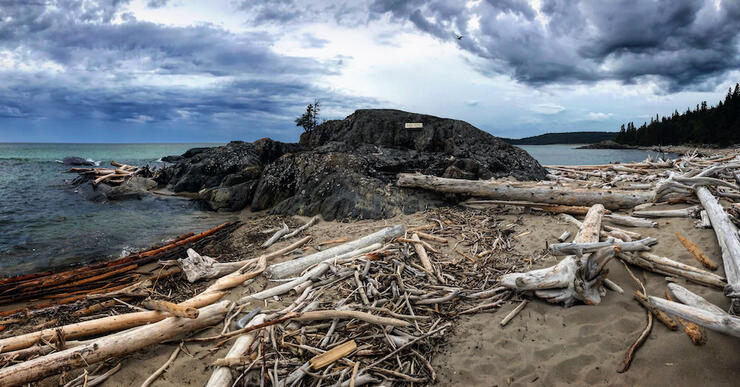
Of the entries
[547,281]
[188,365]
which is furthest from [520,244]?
[188,365]

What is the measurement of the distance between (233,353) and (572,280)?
4.11 meters

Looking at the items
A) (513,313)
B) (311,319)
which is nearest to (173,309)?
(311,319)

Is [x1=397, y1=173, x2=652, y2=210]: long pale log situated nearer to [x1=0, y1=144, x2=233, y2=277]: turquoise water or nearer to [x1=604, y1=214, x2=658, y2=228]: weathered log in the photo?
[x1=604, y1=214, x2=658, y2=228]: weathered log

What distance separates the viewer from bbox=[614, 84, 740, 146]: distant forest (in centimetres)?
6341

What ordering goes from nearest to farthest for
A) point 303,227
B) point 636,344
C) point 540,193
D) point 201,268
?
point 636,344 → point 201,268 → point 540,193 → point 303,227

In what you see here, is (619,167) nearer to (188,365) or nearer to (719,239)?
(719,239)

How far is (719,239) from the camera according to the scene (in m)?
4.77

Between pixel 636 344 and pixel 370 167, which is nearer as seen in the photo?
pixel 636 344

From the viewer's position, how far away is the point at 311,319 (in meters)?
4.12

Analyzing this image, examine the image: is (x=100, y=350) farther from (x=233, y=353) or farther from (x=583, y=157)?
(x=583, y=157)

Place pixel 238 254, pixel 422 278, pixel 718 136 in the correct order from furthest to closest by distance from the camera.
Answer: pixel 718 136 < pixel 238 254 < pixel 422 278

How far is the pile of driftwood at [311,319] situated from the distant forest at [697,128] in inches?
3357

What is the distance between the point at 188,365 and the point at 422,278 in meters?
3.26

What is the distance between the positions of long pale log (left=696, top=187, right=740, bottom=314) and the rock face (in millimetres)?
5250
